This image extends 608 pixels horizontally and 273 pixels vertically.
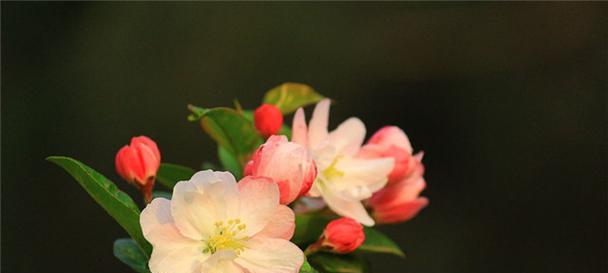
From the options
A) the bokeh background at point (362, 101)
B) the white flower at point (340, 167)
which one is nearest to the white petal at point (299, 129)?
the white flower at point (340, 167)

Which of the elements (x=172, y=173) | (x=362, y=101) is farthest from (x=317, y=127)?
(x=362, y=101)

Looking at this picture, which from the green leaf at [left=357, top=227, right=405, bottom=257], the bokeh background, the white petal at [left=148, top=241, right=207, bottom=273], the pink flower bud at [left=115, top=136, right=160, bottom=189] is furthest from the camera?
the bokeh background

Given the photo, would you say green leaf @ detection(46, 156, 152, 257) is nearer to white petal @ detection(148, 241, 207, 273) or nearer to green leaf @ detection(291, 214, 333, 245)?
white petal @ detection(148, 241, 207, 273)

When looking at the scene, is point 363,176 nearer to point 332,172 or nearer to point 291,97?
point 332,172

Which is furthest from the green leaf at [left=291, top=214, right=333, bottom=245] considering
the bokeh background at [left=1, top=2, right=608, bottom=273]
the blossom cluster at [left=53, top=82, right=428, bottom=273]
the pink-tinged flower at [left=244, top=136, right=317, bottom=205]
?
the bokeh background at [left=1, top=2, right=608, bottom=273]

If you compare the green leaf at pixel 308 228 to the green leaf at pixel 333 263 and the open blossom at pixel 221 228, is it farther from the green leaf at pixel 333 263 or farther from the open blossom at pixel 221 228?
the open blossom at pixel 221 228
